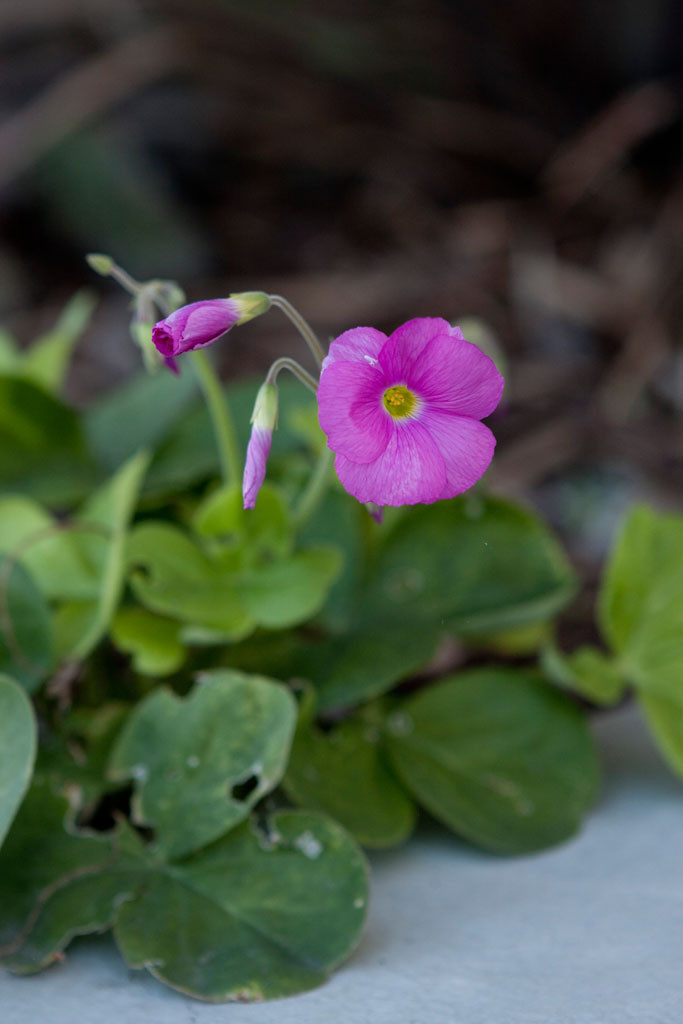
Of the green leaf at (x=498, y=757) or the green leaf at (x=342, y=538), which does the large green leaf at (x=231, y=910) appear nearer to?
the green leaf at (x=498, y=757)

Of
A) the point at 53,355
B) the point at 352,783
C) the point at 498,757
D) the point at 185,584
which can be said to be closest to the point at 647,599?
the point at 498,757

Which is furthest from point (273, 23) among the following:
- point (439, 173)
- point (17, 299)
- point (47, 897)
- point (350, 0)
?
point (47, 897)

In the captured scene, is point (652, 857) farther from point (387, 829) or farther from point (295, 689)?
point (295, 689)

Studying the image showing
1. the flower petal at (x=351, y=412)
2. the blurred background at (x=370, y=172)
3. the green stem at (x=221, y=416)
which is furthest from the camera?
the blurred background at (x=370, y=172)

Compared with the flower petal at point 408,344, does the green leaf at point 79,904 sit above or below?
below

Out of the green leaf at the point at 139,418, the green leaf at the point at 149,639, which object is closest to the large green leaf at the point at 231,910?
the green leaf at the point at 149,639

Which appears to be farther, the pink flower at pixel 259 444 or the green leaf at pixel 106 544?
the green leaf at pixel 106 544

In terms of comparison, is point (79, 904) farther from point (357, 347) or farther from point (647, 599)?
point (647, 599)

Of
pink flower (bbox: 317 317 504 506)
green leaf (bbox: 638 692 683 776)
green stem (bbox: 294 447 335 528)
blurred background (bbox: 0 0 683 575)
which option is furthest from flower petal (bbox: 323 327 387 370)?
blurred background (bbox: 0 0 683 575)
